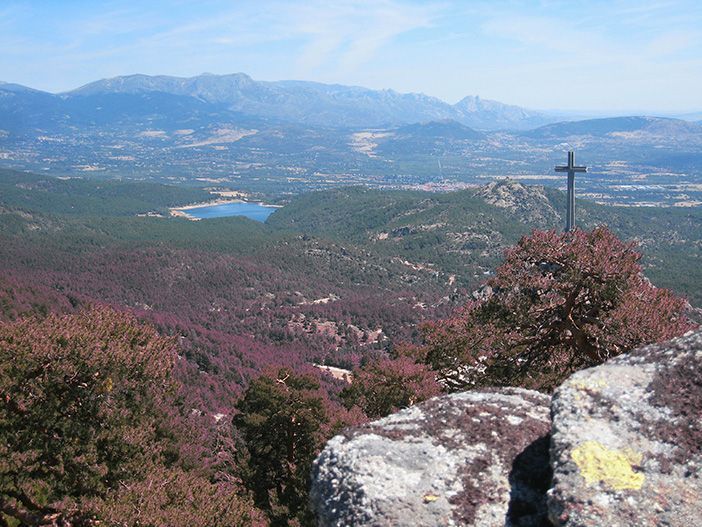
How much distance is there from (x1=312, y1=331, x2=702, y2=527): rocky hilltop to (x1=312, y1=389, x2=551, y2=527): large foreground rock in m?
0.01

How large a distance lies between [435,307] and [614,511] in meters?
A: 81.0

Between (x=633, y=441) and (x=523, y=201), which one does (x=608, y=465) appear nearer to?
(x=633, y=441)

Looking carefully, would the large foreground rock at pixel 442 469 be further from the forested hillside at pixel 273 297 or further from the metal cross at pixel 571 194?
the metal cross at pixel 571 194

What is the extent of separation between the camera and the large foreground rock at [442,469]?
6.39 meters

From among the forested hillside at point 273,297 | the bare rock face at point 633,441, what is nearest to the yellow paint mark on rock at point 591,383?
the bare rock face at point 633,441

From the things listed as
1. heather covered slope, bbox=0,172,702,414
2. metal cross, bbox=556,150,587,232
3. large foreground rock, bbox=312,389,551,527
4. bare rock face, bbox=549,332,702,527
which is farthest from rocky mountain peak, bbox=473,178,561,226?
bare rock face, bbox=549,332,702,527

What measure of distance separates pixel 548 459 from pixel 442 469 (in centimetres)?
116

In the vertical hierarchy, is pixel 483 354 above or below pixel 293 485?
above

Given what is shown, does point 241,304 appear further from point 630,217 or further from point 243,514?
point 630,217

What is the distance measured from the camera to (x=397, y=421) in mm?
7824

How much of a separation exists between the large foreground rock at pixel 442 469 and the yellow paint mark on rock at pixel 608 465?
0.73 m

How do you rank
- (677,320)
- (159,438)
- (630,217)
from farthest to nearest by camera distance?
(630,217)
(159,438)
(677,320)

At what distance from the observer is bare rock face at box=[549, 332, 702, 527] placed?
18.0 ft

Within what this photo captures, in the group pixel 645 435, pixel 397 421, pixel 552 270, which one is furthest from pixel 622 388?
pixel 552 270
